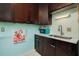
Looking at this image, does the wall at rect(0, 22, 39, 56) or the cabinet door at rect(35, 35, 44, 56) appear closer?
the wall at rect(0, 22, 39, 56)

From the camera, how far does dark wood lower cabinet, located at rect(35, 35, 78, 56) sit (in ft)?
4.45

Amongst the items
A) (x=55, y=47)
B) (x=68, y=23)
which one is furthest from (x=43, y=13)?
(x=55, y=47)

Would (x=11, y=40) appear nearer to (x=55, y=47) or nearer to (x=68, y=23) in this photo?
(x=55, y=47)

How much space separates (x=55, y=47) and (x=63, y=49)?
0.54 ft

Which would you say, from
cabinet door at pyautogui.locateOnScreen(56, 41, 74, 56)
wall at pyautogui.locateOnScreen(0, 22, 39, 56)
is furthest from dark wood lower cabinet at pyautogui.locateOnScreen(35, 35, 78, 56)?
wall at pyautogui.locateOnScreen(0, 22, 39, 56)

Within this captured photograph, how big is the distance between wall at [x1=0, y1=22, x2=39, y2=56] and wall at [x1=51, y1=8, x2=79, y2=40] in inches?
10.8

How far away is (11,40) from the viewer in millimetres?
1392

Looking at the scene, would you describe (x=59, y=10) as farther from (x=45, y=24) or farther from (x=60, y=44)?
(x=60, y=44)

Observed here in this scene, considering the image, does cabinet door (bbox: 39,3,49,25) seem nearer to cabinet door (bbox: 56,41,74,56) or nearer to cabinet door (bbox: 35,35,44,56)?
cabinet door (bbox: 35,35,44,56)

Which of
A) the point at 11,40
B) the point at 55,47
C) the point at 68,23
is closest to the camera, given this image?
the point at 11,40

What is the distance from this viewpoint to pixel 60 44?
1.54 metres

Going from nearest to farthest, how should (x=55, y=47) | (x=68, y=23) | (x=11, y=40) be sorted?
(x=11, y=40), (x=68, y=23), (x=55, y=47)

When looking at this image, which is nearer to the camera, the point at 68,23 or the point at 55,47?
the point at 68,23

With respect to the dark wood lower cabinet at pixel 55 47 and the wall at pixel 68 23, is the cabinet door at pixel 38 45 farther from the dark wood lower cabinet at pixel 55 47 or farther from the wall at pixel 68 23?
the wall at pixel 68 23
